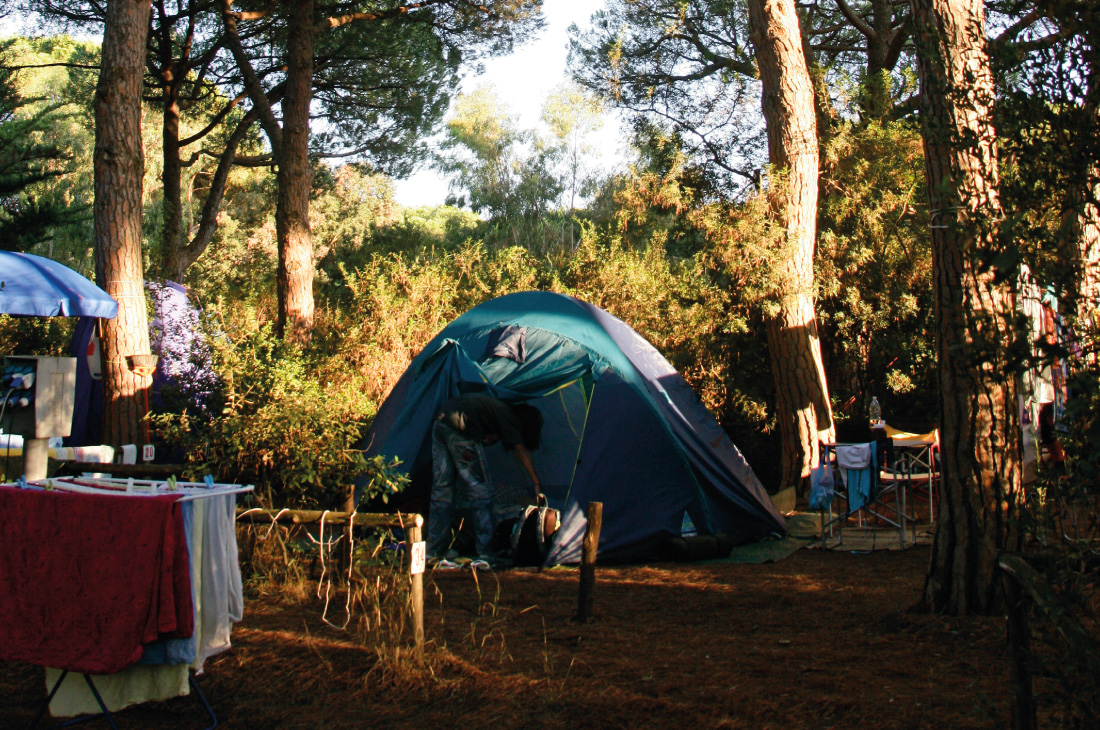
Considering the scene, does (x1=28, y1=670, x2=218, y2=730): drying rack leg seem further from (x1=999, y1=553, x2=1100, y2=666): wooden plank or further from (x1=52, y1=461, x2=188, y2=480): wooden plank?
(x1=999, y1=553, x2=1100, y2=666): wooden plank

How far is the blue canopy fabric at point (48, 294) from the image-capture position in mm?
6895

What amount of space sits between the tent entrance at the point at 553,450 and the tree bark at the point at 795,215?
10.1 feet

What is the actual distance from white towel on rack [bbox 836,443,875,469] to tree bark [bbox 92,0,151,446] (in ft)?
18.7

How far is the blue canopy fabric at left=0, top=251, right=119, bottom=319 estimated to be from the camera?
6895mm

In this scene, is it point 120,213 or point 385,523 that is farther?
point 120,213

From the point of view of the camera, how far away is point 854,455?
6.53 m

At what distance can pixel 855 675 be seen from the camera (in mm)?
3766

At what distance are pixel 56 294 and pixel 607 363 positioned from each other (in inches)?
176

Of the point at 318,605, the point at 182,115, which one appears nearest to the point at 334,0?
the point at 182,115

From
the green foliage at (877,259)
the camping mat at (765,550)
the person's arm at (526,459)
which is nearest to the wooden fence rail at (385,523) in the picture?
the person's arm at (526,459)

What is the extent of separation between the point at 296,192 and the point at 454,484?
523 centimetres

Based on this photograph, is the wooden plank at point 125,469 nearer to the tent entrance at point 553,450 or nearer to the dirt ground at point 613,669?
the dirt ground at point 613,669

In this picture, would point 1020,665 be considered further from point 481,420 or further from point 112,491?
point 481,420

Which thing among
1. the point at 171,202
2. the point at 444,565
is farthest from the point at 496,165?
the point at 444,565
